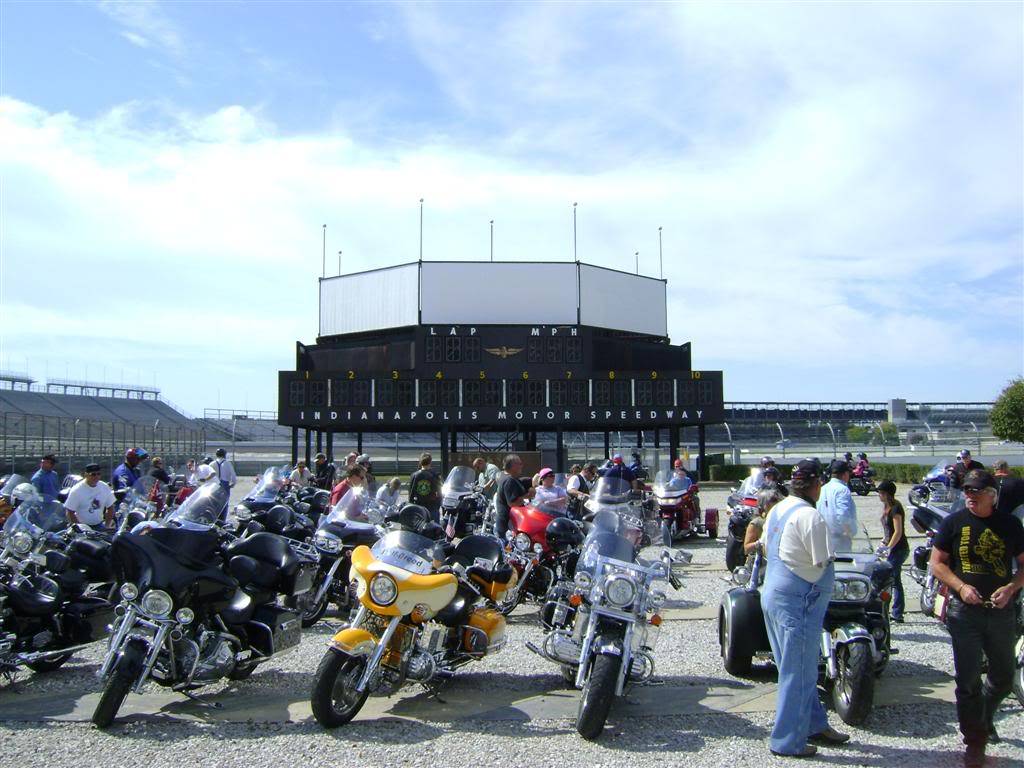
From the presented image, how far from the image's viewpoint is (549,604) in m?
7.48

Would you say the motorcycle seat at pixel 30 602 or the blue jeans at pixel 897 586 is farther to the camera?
the blue jeans at pixel 897 586

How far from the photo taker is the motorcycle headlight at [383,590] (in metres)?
6.28

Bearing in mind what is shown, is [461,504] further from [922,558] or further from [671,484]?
[922,558]

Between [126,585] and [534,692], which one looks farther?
[534,692]

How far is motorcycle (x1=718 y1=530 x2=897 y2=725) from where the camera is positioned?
614cm

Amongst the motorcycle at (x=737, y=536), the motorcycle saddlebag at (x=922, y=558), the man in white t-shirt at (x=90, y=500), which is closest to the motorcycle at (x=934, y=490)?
the motorcycle saddlebag at (x=922, y=558)

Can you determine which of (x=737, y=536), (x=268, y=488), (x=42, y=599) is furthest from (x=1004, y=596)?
(x=268, y=488)

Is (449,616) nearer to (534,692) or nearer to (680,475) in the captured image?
(534,692)

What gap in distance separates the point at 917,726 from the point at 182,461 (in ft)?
112

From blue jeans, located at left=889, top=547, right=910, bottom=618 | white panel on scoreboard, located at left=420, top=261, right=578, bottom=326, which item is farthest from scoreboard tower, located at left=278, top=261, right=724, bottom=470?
blue jeans, located at left=889, top=547, right=910, bottom=618

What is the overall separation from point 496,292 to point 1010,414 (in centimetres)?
2818

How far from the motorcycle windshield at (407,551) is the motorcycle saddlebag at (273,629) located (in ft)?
3.64

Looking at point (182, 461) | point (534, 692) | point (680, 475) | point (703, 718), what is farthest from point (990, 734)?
point (182, 461)

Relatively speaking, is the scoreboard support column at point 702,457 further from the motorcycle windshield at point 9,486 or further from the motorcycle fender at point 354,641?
the motorcycle fender at point 354,641
